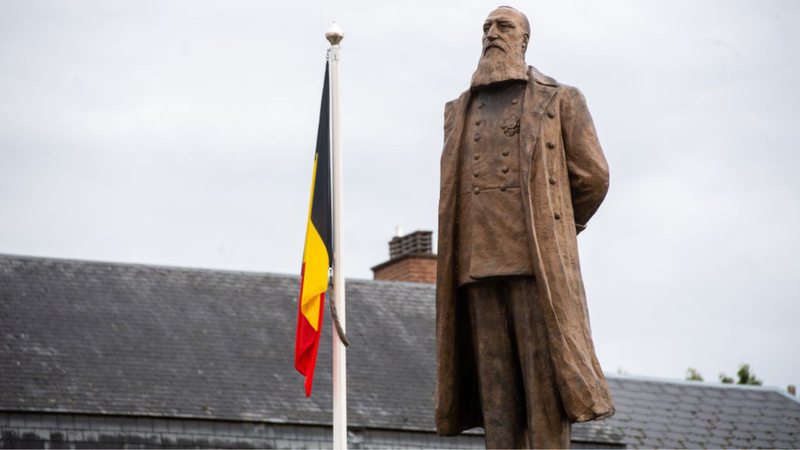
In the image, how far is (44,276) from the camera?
3256 cm

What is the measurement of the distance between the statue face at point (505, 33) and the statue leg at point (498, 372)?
1402 mm

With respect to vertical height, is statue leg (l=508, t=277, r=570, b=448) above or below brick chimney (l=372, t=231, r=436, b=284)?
below

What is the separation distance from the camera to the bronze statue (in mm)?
10672

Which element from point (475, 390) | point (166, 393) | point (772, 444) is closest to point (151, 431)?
point (166, 393)

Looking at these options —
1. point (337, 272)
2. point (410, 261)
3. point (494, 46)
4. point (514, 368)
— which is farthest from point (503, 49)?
point (410, 261)

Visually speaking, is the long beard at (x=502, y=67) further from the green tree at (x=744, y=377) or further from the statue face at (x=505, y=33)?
the green tree at (x=744, y=377)

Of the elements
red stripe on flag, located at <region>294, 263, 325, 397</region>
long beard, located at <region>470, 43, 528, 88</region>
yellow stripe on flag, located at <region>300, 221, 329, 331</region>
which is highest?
long beard, located at <region>470, 43, 528, 88</region>

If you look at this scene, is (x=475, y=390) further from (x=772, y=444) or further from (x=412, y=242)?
(x=412, y=242)

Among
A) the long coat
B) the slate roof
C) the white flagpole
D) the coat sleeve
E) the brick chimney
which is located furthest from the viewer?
the brick chimney

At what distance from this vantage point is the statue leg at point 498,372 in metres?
10.9

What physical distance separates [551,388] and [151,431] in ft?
63.0

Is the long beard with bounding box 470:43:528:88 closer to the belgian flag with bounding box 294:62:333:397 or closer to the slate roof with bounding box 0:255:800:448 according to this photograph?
the belgian flag with bounding box 294:62:333:397

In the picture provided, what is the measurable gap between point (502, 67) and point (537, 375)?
1.84 meters

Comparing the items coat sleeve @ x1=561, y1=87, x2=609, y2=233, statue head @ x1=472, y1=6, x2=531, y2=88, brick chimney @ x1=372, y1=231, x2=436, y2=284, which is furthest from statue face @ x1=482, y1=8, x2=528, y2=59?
brick chimney @ x1=372, y1=231, x2=436, y2=284
